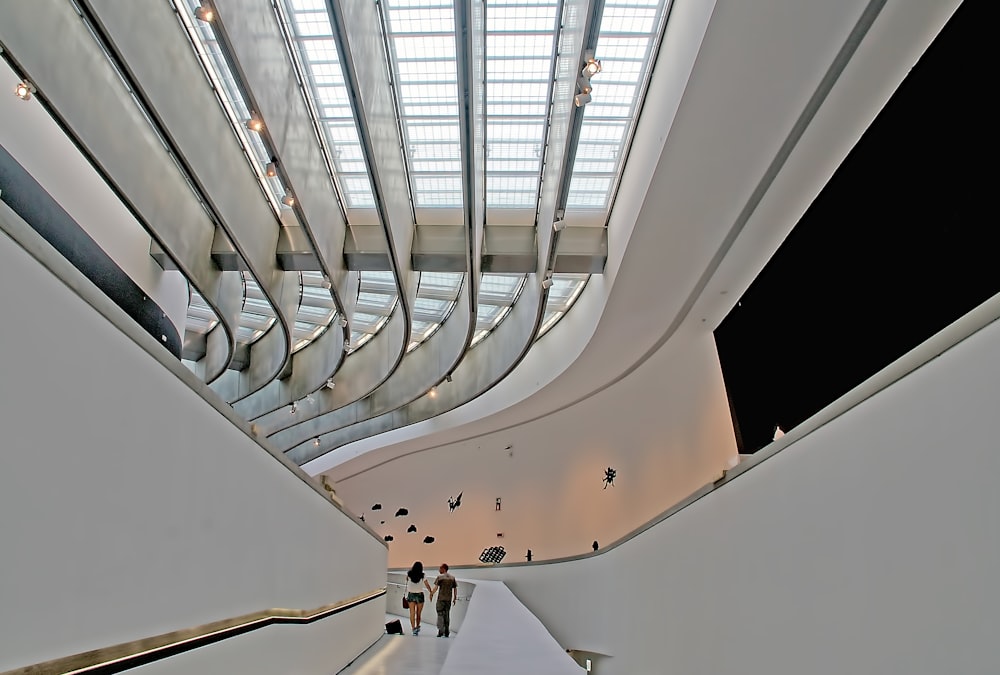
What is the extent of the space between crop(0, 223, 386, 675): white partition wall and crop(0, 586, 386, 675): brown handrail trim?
0.09 feet

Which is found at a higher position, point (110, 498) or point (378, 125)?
point (378, 125)

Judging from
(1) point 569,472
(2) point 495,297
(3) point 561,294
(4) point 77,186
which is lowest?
(1) point 569,472

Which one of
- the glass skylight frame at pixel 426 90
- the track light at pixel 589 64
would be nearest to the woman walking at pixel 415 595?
the glass skylight frame at pixel 426 90

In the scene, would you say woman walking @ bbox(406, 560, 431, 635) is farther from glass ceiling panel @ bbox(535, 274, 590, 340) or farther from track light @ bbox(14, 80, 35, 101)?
track light @ bbox(14, 80, 35, 101)

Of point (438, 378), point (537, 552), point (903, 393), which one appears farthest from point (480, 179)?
point (537, 552)

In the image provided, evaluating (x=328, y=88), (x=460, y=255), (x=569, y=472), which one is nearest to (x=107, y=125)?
(x=328, y=88)

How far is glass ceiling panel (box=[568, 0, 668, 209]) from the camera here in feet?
18.5

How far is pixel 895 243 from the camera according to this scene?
537 cm

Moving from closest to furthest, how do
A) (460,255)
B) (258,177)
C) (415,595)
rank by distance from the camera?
(258,177)
(460,255)
(415,595)

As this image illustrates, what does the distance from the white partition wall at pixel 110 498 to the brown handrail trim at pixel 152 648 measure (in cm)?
3

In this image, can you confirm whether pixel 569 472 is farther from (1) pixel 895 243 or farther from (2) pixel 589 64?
(2) pixel 589 64

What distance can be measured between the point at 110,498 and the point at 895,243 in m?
5.66

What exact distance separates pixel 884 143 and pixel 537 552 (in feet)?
43.7

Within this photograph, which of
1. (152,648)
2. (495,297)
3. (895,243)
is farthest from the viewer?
(495,297)
